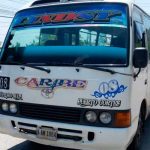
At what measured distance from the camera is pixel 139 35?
17.2 feet

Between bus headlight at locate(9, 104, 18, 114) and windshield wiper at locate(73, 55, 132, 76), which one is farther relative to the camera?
bus headlight at locate(9, 104, 18, 114)

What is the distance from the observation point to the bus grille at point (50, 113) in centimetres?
456

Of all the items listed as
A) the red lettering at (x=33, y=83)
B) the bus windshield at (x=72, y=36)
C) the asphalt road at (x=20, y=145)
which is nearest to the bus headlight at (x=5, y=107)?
the red lettering at (x=33, y=83)

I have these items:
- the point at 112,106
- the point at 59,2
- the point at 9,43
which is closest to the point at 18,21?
the point at 9,43

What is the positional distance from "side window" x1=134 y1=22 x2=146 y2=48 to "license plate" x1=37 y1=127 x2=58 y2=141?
5.55 feet

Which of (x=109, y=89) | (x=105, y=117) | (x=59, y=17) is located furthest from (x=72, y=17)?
(x=105, y=117)

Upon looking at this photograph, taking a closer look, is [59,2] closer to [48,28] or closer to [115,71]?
[48,28]

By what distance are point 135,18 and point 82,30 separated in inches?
33.4

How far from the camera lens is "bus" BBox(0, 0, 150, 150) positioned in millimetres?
4406

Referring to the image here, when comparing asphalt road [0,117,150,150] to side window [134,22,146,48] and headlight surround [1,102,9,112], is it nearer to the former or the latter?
headlight surround [1,102,9,112]

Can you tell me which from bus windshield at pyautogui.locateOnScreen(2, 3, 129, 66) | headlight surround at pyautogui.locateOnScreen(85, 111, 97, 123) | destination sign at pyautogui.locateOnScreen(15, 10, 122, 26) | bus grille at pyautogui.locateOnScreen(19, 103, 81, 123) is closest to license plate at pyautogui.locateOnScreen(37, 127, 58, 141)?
bus grille at pyautogui.locateOnScreen(19, 103, 81, 123)

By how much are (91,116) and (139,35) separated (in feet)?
5.16

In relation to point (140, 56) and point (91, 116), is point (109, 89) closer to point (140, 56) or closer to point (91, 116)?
point (91, 116)

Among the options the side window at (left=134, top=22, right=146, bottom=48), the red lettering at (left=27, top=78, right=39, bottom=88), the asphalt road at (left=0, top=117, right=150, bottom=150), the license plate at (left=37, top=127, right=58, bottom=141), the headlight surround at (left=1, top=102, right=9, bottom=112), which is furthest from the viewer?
the asphalt road at (left=0, top=117, right=150, bottom=150)
